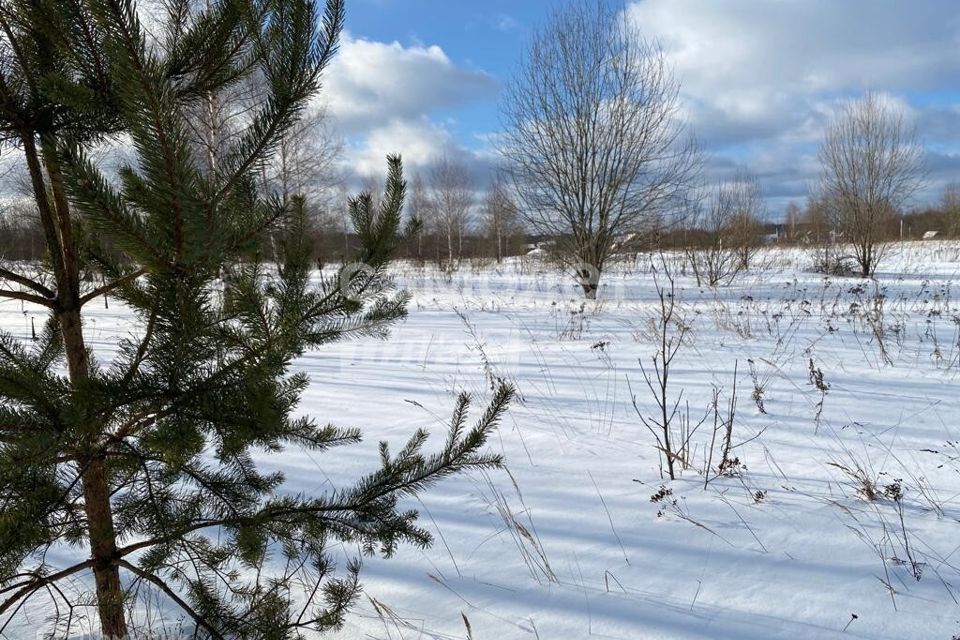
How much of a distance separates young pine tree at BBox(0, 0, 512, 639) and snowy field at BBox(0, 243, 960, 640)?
1.85ft

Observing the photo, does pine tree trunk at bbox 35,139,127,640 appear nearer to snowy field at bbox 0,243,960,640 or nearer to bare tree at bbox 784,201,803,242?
snowy field at bbox 0,243,960,640

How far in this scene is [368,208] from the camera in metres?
1.32

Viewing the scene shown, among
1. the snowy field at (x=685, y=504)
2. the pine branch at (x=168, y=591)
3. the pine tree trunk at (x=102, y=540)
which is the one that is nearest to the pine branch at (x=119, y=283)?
the pine tree trunk at (x=102, y=540)

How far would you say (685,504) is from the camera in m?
2.15

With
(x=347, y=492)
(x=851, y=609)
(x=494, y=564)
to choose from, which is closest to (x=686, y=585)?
(x=851, y=609)

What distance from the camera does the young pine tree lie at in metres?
0.83

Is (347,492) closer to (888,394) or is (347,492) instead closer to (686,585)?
(686,585)

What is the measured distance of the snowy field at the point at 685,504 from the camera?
1.54 metres

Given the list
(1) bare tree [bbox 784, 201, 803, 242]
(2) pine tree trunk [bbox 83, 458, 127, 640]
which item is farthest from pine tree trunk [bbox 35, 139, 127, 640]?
(1) bare tree [bbox 784, 201, 803, 242]

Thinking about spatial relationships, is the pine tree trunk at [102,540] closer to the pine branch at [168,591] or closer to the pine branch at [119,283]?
the pine branch at [168,591]

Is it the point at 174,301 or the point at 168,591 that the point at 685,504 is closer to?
the point at 168,591

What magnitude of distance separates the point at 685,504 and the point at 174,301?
197cm

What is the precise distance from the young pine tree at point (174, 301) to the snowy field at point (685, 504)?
562mm

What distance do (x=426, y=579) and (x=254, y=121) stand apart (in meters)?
1.47
